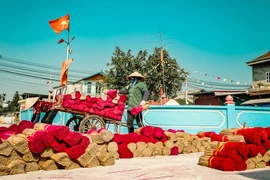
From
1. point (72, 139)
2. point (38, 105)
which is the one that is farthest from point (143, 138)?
point (38, 105)

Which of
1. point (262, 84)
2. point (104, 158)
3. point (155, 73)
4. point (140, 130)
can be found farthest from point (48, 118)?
point (262, 84)

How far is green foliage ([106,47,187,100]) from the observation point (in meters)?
20.3

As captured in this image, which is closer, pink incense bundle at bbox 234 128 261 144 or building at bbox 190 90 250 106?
pink incense bundle at bbox 234 128 261 144

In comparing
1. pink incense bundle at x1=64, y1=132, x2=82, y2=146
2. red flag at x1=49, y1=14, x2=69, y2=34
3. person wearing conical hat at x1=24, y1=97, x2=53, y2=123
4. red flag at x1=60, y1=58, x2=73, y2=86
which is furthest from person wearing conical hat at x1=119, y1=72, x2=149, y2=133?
red flag at x1=49, y1=14, x2=69, y2=34

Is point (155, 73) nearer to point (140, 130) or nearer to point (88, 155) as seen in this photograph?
point (140, 130)

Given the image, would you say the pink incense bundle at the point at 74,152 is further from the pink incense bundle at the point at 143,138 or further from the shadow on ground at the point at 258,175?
the shadow on ground at the point at 258,175

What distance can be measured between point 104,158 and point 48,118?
327cm

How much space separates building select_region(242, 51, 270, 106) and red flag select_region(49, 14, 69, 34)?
692 inches

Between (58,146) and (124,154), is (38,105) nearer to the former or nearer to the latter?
(124,154)

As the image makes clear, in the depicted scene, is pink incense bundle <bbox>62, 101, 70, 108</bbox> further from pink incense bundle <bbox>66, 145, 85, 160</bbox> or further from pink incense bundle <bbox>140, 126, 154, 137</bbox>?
pink incense bundle <bbox>66, 145, 85, 160</bbox>

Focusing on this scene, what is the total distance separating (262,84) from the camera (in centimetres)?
2431

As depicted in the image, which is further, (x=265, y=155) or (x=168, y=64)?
(x=168, y=64)

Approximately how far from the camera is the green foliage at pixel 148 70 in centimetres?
2033

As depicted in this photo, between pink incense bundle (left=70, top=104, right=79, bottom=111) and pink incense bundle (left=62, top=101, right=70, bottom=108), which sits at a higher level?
pink incense bundle (left=62, top=101, right=70, bottom=108)
